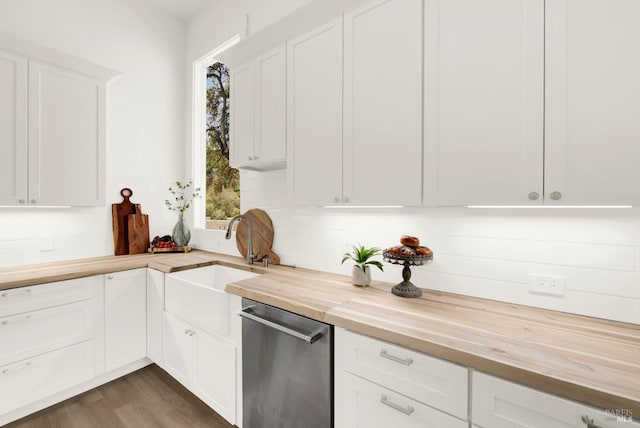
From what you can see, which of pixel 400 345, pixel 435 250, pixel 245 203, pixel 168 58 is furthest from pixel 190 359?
pixel 168 58

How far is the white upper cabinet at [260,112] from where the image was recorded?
1.87 metres

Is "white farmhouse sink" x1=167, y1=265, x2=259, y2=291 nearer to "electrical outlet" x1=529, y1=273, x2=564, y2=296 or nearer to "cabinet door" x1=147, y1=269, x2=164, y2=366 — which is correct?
"cabinet door" x1=147, y1=269, x2=164, y2=366

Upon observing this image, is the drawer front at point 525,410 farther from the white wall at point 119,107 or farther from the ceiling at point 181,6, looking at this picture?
the ceiling at point 181,6

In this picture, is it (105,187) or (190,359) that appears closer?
(190,359)

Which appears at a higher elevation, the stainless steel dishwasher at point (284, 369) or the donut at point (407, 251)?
the donut at point (407, 251)

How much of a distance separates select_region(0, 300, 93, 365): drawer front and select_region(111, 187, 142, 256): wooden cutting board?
0.76 meters

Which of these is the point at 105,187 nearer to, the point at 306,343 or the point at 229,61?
the point at 229,61

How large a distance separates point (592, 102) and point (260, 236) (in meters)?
2.02

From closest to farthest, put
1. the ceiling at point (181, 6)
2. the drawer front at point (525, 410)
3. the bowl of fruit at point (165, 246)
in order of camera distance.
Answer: the drawer front at point (525, 410), the bowl of fruit at point (165, 246), the ceiling at point (181, 6)

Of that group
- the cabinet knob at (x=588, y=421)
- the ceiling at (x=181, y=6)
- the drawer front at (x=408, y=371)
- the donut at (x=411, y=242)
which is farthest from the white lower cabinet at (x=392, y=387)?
the ceiling at (x=181, y=6)

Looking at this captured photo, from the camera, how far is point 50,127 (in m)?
2.14

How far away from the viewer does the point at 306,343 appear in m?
1.31

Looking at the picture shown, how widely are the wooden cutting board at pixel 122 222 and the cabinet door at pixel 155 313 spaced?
612 millimetres

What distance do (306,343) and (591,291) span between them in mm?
1222
